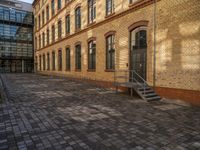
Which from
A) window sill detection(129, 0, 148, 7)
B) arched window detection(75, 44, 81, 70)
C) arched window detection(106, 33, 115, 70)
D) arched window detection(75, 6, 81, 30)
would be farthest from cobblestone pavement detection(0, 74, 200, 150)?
arched window detection(75, 6, 81, 30)

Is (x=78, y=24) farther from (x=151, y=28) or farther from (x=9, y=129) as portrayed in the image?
(x=9, y=129)

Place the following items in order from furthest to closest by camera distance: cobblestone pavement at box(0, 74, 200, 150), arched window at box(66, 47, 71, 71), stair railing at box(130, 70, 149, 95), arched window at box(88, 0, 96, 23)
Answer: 1. arched window at box(66, 47, 71, 71)
2. arched window at box(88, 0, 96, 23)
3. stair railing at box(130, 70, 149, 95)
4. cobblestone pavement at box(0, 74, 200, 150)

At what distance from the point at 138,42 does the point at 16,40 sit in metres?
34.2

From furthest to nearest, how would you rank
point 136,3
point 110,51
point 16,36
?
point 16,36 → point 110,51 → point 136,3

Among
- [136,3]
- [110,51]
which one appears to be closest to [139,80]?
[110,51]

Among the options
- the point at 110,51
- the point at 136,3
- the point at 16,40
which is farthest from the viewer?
the point at 16,40

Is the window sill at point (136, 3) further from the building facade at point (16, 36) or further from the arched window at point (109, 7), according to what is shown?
the building facade at point (16, 36)

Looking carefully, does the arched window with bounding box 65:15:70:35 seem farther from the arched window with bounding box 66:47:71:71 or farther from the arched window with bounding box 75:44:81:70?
the arched window with bounding box 75:44:81:70

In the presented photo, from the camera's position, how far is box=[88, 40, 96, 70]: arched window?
1507 cm

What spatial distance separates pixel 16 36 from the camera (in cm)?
3778

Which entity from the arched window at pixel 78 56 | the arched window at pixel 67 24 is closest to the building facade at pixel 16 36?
the arched window at pixel 67 24

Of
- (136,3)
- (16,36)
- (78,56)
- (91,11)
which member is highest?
(16,36)

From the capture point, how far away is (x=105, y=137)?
165 inches

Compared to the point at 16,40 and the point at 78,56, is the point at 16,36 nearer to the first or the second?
the point at 16,40
